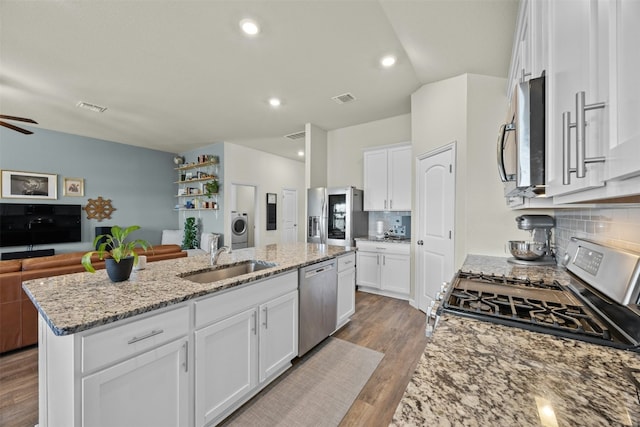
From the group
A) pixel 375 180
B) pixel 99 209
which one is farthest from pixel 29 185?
pixel 375 180

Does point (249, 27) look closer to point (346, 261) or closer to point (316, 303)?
point (346, 261)

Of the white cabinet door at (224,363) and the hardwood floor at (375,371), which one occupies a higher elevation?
the white cabinet door at (224,363)

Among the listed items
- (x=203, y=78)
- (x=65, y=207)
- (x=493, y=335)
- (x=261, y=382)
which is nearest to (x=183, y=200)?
(x=65, y=207)

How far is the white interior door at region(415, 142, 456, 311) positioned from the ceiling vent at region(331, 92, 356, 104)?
1.28 meters

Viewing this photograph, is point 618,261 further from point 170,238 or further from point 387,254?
point 170,238

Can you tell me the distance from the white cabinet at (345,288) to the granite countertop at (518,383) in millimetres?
1843

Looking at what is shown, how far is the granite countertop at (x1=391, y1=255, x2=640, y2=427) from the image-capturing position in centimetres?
48

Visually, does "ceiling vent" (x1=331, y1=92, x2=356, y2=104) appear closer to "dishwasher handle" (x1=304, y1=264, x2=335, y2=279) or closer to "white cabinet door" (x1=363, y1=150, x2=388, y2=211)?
"white cabinet door" (x1=363, y1=150, x2=388, y2=211)

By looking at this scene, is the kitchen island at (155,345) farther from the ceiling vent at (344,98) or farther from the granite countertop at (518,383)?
the ceiling vent at (344,98)

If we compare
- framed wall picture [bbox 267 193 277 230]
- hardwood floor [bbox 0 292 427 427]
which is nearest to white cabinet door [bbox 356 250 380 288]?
hardwood floor [bbox 0 292 427 427]

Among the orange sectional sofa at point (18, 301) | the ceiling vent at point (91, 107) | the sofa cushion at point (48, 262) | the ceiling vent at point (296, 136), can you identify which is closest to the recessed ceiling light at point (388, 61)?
the ceiling vent at point (296, 136)

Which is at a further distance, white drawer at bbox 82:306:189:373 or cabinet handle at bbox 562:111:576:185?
white drawer at bbox 82:306:189:373

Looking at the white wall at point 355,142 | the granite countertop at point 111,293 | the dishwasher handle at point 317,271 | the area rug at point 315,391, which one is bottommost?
the area rug at point 315,391

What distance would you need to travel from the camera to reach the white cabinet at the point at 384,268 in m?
3.69
